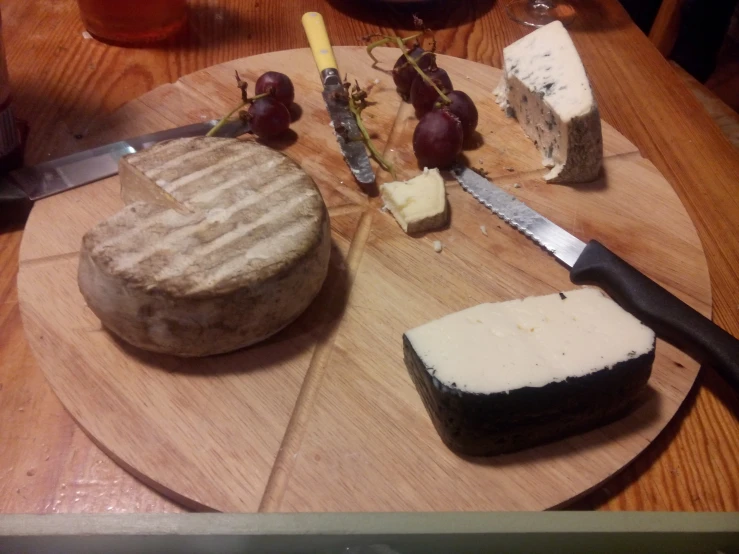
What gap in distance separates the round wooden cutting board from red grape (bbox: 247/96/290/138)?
0.06 m

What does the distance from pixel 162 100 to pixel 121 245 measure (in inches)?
31.4

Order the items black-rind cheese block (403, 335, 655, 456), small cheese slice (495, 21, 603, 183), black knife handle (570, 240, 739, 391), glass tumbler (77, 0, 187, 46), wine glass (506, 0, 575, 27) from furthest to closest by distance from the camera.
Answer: wine glass (506, 0, 575, 27)
glass tumbler (77, 0, 187, 46)
small cheese slice (495, 21, 603, 183)
black knife handle (570, 240, 739, 391)
black-rind cheese block (403, 335, 655, 456)

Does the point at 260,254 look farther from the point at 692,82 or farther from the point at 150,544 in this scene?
the point at 692,82

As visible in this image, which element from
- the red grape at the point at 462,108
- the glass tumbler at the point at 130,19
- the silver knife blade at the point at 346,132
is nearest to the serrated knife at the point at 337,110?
the silver knife blade at the point at 346,132

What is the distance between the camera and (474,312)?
1126 millimetres

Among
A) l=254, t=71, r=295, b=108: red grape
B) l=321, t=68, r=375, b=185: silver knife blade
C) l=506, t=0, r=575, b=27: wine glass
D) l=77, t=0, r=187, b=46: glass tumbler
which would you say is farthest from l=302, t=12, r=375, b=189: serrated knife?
l=506, t=0, r=575, b=27: wine glass

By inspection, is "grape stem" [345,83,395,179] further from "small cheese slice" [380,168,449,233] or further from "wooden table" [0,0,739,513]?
"wooden table" [0,0,739,513]

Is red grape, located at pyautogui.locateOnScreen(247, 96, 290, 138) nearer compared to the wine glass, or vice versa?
red grape, located at pyautogui.locateOnScreen(247, 96, 290, 138)

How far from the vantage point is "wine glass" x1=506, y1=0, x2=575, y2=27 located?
2441mm

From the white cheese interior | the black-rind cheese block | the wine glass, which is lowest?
the black-rind cheese block

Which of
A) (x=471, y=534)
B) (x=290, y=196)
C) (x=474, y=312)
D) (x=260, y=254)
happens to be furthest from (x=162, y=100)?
(x=471, y=534)

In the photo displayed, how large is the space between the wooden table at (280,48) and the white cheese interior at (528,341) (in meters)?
0.25

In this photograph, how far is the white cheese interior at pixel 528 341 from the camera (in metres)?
1.02

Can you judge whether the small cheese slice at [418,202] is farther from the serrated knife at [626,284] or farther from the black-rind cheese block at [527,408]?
the black-rind cheese block at [527,408]
